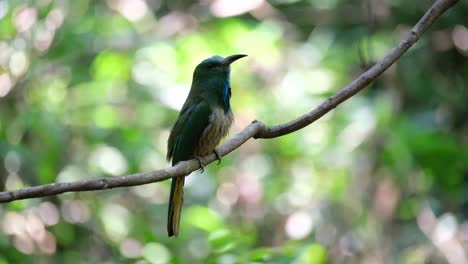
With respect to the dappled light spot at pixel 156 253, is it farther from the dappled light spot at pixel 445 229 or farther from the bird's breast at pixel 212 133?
the dappled light spot at pixel 445 229

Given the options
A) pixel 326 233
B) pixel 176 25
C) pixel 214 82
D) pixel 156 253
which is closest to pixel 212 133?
pixel 214 82

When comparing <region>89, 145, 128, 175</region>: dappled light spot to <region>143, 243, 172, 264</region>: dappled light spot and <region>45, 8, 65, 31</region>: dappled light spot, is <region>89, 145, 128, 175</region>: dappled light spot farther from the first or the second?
<region>143, 243, 172, 264</region>: dappled light spot

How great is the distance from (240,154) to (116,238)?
1104mm

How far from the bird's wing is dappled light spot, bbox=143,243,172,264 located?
16.9 inches

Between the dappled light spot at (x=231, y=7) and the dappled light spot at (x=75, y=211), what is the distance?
1.72m

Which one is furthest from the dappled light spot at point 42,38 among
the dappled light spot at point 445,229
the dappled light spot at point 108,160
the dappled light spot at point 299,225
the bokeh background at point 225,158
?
the dappled light spot at point 445,229

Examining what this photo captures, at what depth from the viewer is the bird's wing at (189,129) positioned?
372 cm

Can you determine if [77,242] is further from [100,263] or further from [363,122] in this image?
[363,122]

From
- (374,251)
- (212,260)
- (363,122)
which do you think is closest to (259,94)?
(363,122)

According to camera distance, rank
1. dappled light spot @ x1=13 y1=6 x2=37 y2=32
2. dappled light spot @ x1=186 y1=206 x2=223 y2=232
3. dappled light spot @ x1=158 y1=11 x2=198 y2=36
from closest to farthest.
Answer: dappled light spot @ x1=186 y1=206 x2=223 y2=232 < dappled light spot @ x1=13 y1=6 x2=37 y2=32 < dappled light spot @ x1=158 y1=11 x2=198 y2=36

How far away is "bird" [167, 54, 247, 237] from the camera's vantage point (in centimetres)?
369

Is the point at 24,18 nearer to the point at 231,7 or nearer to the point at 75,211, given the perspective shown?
the point at 75,211

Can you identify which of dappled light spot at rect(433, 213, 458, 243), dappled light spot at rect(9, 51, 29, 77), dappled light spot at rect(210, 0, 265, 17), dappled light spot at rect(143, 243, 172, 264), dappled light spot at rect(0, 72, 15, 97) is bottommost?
dappled light spot at rect(143, 243, 172, 264)

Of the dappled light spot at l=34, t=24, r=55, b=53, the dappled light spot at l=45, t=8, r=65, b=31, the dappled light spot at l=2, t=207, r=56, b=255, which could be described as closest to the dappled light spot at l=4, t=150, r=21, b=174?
the dappled light spot at l=2, t=207, r=56, b=255
